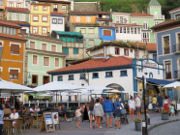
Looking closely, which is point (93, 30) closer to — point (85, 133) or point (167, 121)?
point (167, 121)

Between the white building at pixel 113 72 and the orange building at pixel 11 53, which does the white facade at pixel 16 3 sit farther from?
the white building at pixel 113 72

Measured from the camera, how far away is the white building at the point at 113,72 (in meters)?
34.6

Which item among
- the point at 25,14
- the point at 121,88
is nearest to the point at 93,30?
the point at 25,14

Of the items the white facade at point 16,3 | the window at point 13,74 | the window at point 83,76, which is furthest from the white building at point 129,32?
the window at point 83,76

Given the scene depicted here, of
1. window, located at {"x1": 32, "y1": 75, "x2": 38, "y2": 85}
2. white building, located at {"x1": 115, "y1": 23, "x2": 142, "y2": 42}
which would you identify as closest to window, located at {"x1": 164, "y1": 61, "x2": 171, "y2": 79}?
window, located at {"x1": 32, "y1": 75, "x2": 38, "y2": 85}

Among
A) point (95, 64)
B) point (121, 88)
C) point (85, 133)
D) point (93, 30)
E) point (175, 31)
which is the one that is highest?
point (93, 30)

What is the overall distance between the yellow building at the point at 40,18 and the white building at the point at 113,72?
81.6 ft

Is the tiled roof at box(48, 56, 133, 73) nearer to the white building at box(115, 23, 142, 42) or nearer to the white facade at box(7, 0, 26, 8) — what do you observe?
the white building at box(115, 23, 142, 42)

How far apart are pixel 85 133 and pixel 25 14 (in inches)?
2067

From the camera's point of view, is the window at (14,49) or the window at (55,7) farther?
the window at (55,7)

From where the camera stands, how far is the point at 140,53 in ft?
156

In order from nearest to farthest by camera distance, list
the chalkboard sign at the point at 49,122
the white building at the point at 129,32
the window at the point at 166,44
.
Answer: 1. the chalkboard sign at the point at 49,122
2. the window at the point at 166,44
3. the white building at the point at 129,32

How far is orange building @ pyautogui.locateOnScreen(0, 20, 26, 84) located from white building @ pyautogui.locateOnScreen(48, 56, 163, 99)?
7.22 metres

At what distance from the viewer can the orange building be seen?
43.7 m
